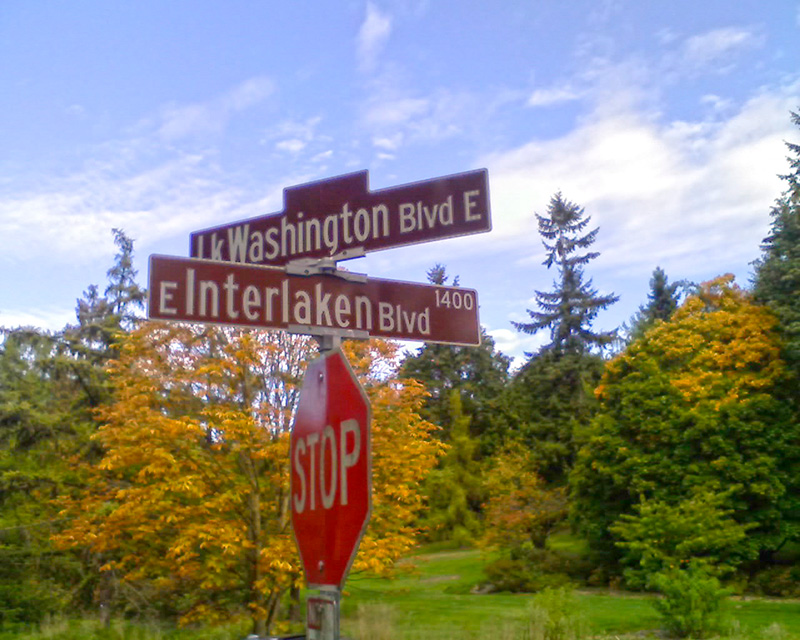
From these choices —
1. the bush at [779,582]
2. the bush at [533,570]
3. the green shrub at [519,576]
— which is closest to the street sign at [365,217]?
the bush at [779,582]

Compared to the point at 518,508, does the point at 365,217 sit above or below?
above

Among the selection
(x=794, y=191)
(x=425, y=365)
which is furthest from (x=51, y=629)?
(x=425, y=365)

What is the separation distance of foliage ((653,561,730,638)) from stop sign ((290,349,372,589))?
50.3 feet

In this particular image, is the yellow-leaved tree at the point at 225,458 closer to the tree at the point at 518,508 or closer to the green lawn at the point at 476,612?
the green lawn at the point at 476,612

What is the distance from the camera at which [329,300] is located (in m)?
3.71

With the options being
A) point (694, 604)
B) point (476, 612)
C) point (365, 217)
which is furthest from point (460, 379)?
point (365, 217)

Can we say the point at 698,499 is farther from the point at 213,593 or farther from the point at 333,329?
the point at 333,329

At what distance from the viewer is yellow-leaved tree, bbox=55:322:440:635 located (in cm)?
1270

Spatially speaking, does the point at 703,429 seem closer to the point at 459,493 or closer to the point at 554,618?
the point at 459,493

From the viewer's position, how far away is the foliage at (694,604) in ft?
53.8

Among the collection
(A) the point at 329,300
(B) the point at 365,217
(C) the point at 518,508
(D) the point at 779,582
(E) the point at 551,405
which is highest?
(E) the point at 551,405

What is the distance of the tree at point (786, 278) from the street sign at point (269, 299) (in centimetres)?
2802

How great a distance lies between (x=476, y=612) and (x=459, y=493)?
18.5m

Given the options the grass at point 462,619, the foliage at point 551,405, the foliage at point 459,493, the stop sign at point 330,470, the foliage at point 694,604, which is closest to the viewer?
the stop sign at point 330,470
